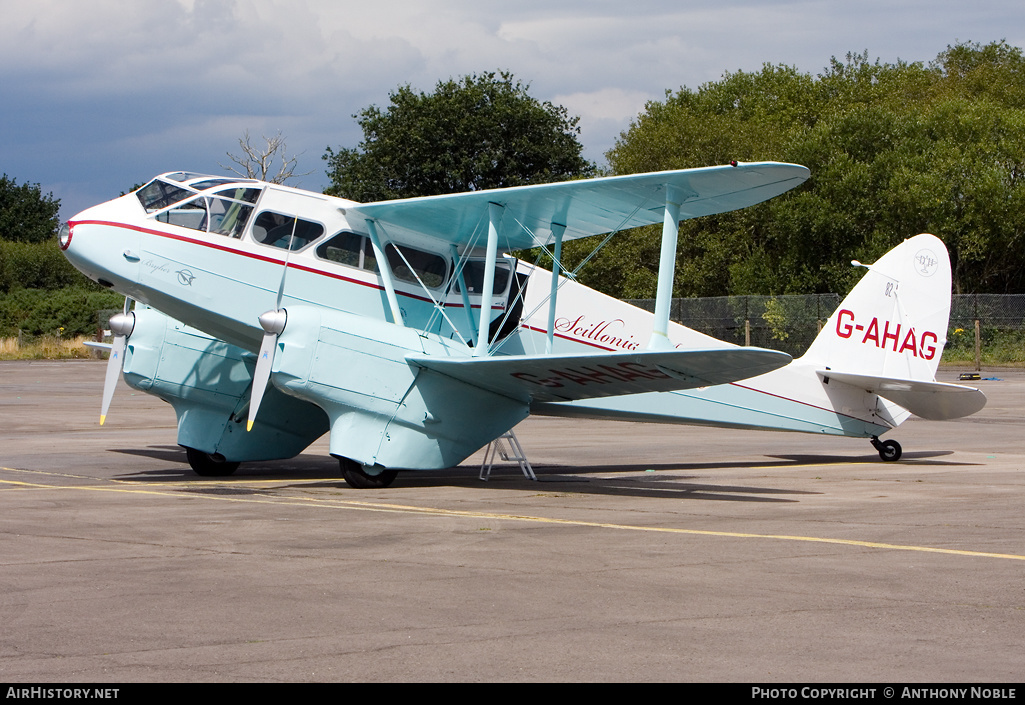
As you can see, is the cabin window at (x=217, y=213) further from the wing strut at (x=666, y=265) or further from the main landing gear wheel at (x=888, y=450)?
the main landing gear wheel at (x=888, y=450)

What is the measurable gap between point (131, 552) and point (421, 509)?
354cm

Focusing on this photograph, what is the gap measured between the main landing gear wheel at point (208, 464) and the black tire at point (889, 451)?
9.74m

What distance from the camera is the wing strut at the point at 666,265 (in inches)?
495

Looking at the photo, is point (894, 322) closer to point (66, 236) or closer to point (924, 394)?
point (924, 394)

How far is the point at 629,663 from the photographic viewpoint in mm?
5516

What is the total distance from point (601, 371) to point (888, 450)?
21.4 feet

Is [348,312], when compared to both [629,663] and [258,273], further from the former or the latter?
[629,663]

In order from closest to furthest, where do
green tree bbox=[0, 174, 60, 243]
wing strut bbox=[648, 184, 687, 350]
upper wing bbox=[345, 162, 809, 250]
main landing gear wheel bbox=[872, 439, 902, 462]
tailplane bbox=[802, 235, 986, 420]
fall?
1. upper wing bbox=[345, 162, 809, 250]
2. wing strut bbox=[648, 184, 687, 350]
3. tailplane bbox=[802, 235, 986, 420]
4. main landing gear wheel bbox=[872, 439, 902, 462]
5. green tree bbox=[0, 174, 60, 243]

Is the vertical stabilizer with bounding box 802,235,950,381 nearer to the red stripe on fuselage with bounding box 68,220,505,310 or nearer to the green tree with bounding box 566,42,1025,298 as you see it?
the red stripe on fuselage with bounding box 68,220,505,310

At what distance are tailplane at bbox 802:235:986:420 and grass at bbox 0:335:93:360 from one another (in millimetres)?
45301

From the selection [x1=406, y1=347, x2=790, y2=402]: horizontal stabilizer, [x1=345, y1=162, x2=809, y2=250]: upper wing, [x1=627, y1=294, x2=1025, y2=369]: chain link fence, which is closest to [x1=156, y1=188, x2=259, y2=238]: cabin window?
[x1=345, y1=162, x2=809, y2=250]: upper wing

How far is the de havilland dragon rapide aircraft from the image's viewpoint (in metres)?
12.7

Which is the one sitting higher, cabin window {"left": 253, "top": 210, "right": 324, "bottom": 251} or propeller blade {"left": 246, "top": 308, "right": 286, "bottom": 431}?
cabin window {"left": 253, "top": 210, "right": 324, "bottom": 251}

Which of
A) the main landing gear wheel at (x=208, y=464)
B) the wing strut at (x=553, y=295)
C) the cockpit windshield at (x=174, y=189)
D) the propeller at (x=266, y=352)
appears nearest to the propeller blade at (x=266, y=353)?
the propeller at (x=266, y=352)
